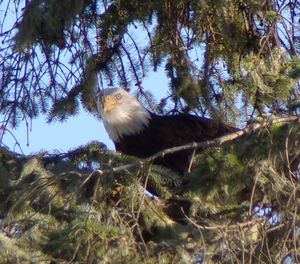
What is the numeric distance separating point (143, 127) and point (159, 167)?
6.08 feet

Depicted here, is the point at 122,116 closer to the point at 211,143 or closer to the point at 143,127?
the point at 143,127

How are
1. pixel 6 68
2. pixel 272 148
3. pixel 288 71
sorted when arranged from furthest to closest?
pixel 6 68 < pixel 288 71 < pixel 272 148

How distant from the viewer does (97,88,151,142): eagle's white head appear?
6949mm

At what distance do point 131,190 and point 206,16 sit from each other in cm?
145

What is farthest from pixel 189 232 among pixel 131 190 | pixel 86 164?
pixel 86 164

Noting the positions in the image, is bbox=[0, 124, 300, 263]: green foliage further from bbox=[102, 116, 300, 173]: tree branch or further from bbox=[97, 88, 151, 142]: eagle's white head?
bbox=[97, 88, 151, 142]: eagle's white head

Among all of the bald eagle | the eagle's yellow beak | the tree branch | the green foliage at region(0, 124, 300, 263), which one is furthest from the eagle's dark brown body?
the tree branch

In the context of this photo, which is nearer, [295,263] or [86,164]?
[295,263]

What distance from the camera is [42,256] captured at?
13.6ft

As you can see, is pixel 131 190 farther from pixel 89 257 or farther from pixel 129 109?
pixel 129 109

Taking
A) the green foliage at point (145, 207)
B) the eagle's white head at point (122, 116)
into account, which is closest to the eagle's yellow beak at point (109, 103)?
the eagle's white head at point (122, 116)

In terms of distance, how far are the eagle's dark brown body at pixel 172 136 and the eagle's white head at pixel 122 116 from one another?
39mm

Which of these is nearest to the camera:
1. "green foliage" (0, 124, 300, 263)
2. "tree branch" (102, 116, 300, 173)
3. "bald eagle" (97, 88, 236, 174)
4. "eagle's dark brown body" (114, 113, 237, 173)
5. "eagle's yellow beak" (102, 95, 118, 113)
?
"green foliage" (0, 124, 300, 263)

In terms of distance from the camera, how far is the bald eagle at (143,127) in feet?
21.7
